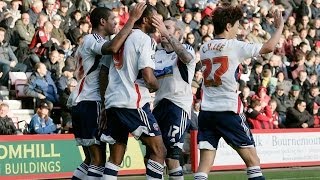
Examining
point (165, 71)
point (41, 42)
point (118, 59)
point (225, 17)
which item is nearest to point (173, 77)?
point (165, 71)

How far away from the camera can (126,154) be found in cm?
1992

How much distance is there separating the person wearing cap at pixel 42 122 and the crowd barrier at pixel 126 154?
2.53 feet

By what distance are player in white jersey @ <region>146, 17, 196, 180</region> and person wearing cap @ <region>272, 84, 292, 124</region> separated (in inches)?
466

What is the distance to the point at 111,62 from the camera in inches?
468

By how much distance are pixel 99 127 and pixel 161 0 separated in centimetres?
1457

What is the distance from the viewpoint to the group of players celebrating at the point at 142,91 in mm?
11539

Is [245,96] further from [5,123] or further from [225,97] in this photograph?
[225,97]

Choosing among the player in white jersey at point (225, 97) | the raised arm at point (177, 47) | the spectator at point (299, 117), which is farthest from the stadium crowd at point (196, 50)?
the player in white jersey at point (225, 97)

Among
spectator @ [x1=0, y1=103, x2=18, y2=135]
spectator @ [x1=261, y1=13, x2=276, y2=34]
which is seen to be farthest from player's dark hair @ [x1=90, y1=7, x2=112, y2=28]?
spectator @ [x1=261, y1=13, x2=276, y2=34]

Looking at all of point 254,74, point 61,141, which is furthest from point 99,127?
point 254,74

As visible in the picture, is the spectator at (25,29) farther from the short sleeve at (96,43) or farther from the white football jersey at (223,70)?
the white football jersey at (223,70)

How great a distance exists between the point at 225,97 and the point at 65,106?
932cm

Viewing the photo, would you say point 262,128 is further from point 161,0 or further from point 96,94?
point 96,94

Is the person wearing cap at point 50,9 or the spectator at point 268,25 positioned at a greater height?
the person wearing cap at point 50,9
